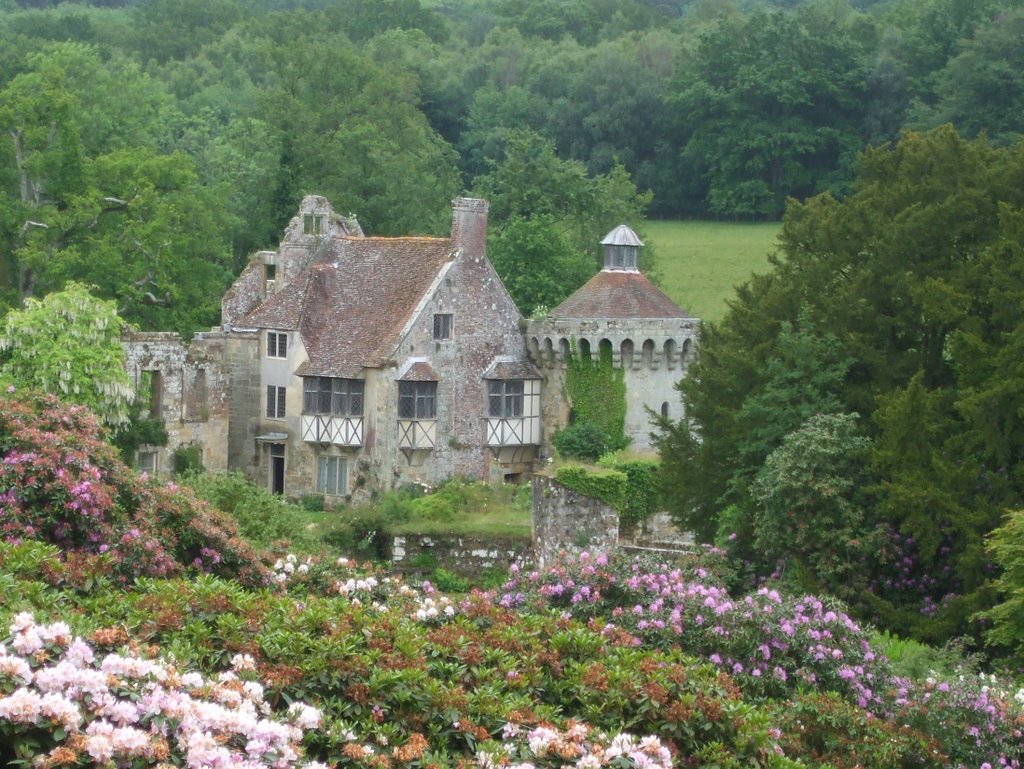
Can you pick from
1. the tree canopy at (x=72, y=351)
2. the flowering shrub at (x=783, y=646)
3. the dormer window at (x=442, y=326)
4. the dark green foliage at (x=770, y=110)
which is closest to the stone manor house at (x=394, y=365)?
the dormer window at (x=442, y=326)

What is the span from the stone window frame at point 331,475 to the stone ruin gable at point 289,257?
203 inches

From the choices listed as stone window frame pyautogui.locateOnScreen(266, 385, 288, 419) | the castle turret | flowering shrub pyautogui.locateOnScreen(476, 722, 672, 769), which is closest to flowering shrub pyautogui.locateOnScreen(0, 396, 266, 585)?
flowering shrub pyautogui.locateOnScreen(476, 722, 672, 769)

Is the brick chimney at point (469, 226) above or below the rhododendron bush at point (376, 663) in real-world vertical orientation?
above

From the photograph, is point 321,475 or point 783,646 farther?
point 321,475

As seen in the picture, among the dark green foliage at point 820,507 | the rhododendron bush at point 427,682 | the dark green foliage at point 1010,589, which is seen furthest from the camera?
the dark green foliage at point 820,507

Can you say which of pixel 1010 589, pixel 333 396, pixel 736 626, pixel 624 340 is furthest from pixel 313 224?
pixel 736 626

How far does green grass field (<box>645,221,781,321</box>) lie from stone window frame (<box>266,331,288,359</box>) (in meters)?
20.4

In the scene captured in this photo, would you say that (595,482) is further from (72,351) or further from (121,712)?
(121,712)

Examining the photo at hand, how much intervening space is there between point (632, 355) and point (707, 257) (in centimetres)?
2648

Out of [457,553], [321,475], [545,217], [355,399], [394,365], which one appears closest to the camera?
[457,553]

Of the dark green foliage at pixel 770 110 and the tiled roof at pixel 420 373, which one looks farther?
the dark green foliage at pixel 770 110

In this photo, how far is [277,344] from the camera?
60969 mm

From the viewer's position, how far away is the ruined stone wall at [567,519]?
163 feet

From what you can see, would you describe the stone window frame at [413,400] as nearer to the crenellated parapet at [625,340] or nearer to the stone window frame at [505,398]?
the stone window frame at [505,398]
